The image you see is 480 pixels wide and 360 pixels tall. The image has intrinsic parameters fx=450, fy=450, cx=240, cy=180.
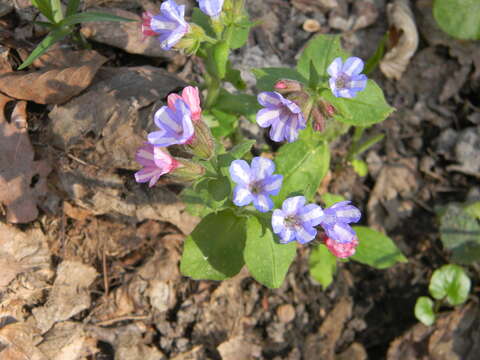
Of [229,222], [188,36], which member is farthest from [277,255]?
[188,36]

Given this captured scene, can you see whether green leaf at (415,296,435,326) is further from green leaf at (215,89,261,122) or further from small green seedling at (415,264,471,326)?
green leaf at (215,89,261,122)

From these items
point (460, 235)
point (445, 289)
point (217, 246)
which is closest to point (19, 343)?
point (217, 246)

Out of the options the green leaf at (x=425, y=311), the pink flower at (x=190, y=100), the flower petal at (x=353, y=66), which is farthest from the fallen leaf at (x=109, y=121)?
the green leaf at (x=425, y=311)

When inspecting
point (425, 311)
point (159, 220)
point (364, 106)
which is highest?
point (364, 106)

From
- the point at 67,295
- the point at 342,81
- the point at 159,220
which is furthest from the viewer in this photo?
the point at 159,220

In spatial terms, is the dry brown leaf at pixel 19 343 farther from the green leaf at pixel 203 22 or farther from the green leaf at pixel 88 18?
the green leaf at pixel 203 22

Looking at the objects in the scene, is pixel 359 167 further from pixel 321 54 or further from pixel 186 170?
pixel 186 170

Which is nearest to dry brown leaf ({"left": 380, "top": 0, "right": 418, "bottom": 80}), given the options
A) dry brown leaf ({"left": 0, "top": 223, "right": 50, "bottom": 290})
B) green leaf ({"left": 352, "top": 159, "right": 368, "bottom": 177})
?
green leaf ({"left": 352, "top": 159, "right": 368, "bottom": 177})
